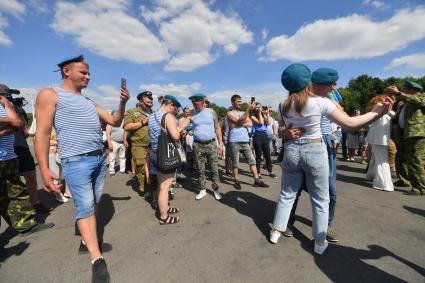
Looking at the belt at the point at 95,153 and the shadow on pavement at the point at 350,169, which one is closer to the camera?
the belt at the point at 95,153

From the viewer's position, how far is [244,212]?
13.1ft

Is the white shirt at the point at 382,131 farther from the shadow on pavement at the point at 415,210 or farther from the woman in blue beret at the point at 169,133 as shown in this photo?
the woman in blue beret at the point at 169,133

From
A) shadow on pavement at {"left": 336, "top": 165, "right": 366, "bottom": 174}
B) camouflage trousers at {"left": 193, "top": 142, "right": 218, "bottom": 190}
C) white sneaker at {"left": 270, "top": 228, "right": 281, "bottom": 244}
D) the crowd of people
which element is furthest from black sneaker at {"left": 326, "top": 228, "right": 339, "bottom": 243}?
shadow on pavement at {"left": 336, "top": 165, "right": 366, "bottom": 174}

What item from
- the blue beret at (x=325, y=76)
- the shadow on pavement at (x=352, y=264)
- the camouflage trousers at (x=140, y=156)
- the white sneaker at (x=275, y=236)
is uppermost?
the blue beret at (x=325, y=76)

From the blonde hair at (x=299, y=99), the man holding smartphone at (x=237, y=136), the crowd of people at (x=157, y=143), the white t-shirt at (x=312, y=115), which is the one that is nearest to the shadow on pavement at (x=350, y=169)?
the crowd of people at (x=157, y=143)

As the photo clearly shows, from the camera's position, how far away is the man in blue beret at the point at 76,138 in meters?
2.26

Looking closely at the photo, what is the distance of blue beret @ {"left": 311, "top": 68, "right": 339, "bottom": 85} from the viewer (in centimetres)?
246

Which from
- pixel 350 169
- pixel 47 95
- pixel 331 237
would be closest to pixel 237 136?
pixel 331 237

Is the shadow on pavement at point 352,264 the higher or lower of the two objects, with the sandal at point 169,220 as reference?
lower

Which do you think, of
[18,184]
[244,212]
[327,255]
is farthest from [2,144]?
[327,255]

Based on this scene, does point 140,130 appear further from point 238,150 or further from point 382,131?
point 382,131

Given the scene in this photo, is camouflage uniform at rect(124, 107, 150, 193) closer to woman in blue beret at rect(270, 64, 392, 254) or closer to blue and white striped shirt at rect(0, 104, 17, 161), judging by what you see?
blue and white striped shirt at rect(0, 104, 17, 161)

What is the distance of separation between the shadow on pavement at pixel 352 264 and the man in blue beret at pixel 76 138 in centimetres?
226

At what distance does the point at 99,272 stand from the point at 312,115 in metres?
2.72
